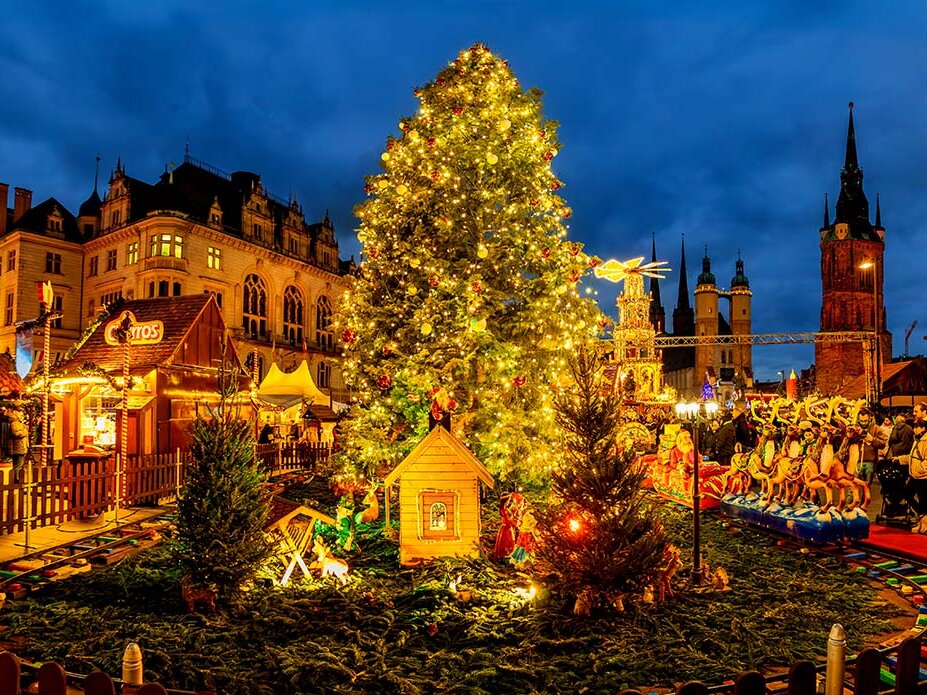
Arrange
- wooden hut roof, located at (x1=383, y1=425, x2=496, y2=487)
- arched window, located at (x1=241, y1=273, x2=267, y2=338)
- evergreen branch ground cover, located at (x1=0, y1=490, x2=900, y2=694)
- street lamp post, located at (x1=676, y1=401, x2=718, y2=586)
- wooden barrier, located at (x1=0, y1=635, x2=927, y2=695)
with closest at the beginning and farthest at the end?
wooden barrier, located at (x1=0, y1=635, x2=927, y2=695), evergreen branch ground cover, located at (x1=0, y1=490, x2=900, y2=694), street lamp post, located at (x1=676, y1=401, x2=718, y2=586), wooden hut roof, located at (x1=383, y1=425, x2=496, y2=487), arched window, located at (x1=241, y1=273, x2=267, y2=338)

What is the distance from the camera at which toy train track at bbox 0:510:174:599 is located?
8.48 meters

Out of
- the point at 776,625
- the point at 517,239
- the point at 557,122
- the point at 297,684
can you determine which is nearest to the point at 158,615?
the point at 297,684

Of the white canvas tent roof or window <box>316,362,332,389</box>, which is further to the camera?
window <box>316,362,332,389</box>

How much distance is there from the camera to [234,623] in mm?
6977

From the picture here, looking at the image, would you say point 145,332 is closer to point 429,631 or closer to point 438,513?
point 438,513

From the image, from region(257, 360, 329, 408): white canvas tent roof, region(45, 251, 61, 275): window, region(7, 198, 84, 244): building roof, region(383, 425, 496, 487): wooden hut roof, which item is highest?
region(7, 198, 84, 244): building roof

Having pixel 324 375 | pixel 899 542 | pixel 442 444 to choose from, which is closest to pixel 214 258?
pixel 324 375

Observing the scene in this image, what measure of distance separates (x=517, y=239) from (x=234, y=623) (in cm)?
939

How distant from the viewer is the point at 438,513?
9.71m

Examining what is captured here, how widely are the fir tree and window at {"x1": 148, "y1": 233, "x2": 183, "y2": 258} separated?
40.4 meters

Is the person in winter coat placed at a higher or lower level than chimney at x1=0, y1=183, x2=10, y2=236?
lower

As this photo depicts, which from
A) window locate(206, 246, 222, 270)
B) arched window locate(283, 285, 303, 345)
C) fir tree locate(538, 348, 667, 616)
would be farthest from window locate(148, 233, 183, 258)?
fir tree locate(538, 348, 667, 616)

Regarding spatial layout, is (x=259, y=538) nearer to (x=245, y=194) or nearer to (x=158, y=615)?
(x=158, y=615)

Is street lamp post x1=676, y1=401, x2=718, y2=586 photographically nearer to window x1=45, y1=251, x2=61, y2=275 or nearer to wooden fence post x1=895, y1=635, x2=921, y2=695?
wooden fence post x1=895, y1=635, x2=921, y2=695
